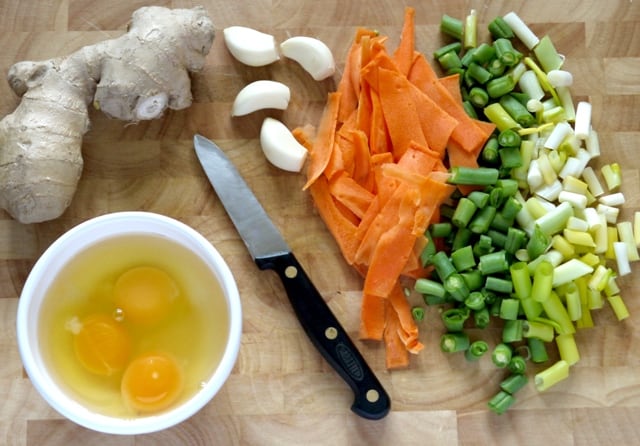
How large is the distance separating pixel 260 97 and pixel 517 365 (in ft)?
2.43

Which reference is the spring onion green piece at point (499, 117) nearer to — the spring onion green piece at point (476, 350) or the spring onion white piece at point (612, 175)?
the spring onion white piece at point (612, 175)

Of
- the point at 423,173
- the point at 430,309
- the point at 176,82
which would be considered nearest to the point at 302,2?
the point at 176,82

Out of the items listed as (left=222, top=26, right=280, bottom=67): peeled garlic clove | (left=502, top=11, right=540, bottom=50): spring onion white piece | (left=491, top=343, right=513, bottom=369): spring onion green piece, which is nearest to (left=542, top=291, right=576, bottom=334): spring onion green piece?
(left=491, top=343, right=513, bottom=369): spring onion green piece

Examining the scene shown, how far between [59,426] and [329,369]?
552mm

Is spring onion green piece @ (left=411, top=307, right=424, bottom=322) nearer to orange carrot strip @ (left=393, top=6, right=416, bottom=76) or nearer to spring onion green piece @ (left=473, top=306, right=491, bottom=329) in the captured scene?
spring onion green piece @ (left=473, top=306, right=491, bottom=329)

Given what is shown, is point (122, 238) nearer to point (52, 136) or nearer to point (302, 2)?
point (52, 136)

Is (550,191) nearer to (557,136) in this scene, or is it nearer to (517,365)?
(557,136)

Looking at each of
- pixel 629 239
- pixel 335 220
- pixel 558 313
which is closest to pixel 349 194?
pixel 335 220

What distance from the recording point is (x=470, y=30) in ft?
5.52

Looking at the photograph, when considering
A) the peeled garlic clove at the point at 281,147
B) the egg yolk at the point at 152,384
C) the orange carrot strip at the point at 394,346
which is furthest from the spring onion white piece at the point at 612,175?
the egg yolk at the point at 152,384

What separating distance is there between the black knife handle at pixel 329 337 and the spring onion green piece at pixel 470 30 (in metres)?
0.58

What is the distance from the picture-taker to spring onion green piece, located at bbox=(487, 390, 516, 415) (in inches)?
63.6

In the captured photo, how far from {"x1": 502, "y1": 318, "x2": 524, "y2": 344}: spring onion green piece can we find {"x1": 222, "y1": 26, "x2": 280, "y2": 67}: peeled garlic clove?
0.72 meters

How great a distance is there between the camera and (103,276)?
4.84 feet
